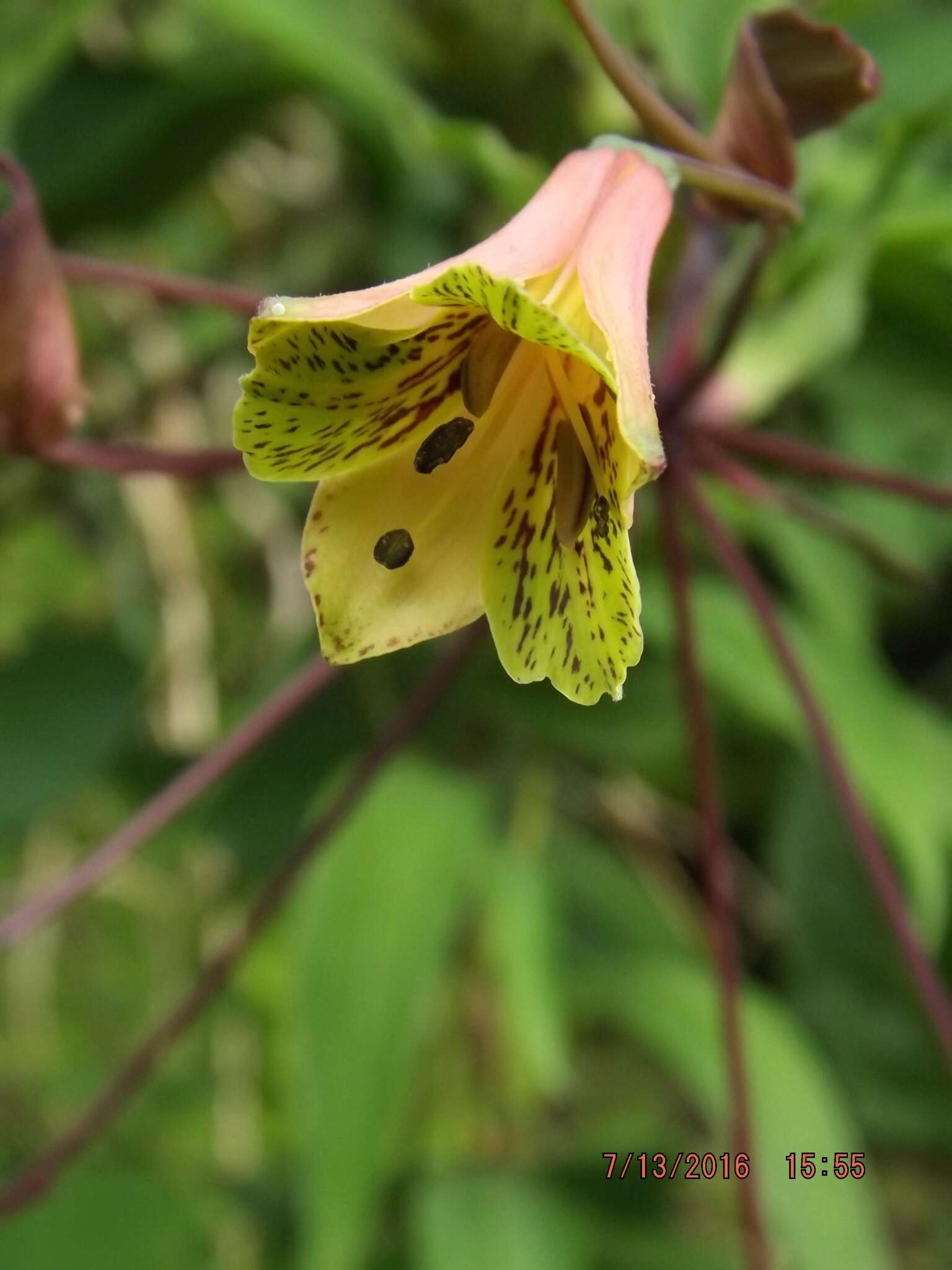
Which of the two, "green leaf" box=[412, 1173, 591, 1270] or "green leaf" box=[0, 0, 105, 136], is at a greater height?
"green leaf" box=[0, 0, 105, 136]

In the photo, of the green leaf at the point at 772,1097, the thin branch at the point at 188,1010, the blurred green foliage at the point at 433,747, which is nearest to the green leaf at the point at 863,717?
the blurred green foliage at the point at 433,747

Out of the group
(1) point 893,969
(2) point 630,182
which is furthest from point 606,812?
(2) point 630,182

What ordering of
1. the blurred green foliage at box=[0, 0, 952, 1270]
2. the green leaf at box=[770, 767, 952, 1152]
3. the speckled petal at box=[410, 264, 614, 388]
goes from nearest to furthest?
1. the speckled petal at box=[410, 264, 614, 388]
2. the blurred green foliage at box=[0, 0, 952, 1270]
3. the green leaf at box=[770, 767, 952, 1152]

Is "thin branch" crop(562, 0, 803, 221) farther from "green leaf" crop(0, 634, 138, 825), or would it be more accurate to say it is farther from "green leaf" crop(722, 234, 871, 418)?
"green leaf" crop(0, 634, 138, 825)

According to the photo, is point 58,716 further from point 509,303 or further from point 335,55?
point 509,303

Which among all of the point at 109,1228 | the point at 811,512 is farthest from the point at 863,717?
the point at 109,1228

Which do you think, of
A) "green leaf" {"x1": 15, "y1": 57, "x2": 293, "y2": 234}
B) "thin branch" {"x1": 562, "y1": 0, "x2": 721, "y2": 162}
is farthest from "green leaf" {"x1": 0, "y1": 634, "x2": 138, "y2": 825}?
"thin branch" {"x1": 562, "y1": 0, "x2": 721, "y2": 162}
